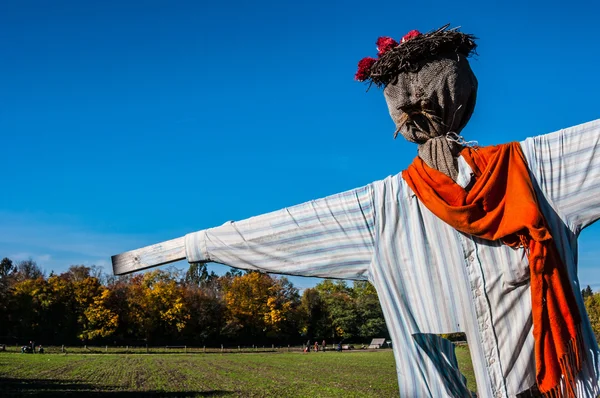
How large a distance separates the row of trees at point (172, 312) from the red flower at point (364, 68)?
46.6 meters

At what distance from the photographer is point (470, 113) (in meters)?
2.66

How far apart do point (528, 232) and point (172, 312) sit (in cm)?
4896

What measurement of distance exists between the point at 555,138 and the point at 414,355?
116 centimetres

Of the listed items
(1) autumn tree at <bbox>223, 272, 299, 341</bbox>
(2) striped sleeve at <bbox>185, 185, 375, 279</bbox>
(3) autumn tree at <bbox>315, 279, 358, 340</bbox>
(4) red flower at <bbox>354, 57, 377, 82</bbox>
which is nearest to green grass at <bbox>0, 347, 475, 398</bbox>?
(2) striped sleeve at <bbox>185, 185, 375, 279</bbox>

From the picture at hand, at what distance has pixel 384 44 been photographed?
2639 mm

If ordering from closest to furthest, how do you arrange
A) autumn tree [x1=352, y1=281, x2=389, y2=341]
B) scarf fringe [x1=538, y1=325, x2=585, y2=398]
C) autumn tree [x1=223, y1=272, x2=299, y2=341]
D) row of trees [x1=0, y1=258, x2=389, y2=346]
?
1. scarf fringe [x1=538, y1=325, x2=585, y2=398]
2. row of trees [x1=0, y1=258, x2=389, y2=346]
3. autumn tree [x1=223, y1=272, x2=299, y2=341]
4. autumn tree [x1=352, y1=281, x2=389, y2=341]

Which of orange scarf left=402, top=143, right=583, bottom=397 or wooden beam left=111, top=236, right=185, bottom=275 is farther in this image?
wooden beam left=111, top=236, right=185, bottom=275

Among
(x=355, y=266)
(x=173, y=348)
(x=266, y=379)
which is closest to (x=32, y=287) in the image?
(x=173, y=348)

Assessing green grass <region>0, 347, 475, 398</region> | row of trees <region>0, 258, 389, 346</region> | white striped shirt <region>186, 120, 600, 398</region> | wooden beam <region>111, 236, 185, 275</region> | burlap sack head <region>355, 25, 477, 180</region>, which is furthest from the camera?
row of trees <region>0, 258, 389, 346</region>

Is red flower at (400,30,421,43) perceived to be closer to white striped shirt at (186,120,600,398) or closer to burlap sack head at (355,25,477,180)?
burlap sack head at (355,25,477,180)

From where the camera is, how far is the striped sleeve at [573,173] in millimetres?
2229

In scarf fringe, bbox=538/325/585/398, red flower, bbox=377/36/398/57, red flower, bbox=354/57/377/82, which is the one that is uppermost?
red flower, bbox=377/36/398/57

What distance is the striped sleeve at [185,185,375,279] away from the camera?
2.55 m

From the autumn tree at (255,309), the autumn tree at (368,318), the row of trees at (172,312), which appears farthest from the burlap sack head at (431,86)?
the autumn tree at (368,318)
